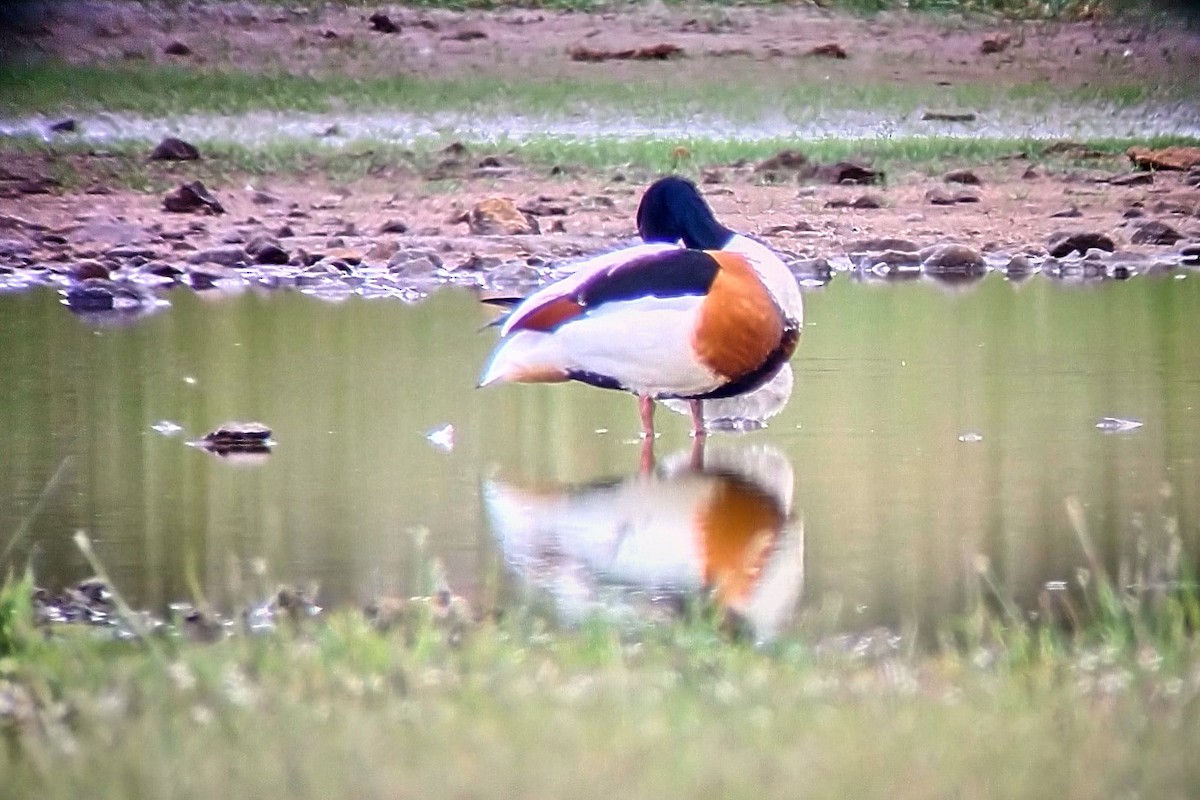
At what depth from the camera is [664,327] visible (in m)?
8.52

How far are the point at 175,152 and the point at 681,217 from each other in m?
11.3

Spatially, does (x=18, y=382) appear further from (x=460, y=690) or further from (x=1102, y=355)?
(x=460, y=690)

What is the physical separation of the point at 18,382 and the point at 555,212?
7327 millimetres

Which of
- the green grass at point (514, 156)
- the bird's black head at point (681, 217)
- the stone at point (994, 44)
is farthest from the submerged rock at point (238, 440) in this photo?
the stone at point (994, 44)

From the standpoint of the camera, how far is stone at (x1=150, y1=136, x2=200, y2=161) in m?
20.1

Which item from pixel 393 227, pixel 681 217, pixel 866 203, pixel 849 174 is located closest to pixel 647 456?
pixel 681 217

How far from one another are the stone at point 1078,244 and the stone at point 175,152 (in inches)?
286

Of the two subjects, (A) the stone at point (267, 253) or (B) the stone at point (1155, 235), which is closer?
(A) the stone at point (267, 253)

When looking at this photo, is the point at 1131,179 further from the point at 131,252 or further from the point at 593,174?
the point at 131,252

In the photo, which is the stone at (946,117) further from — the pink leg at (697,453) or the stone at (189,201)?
the pink leg at (697,453)

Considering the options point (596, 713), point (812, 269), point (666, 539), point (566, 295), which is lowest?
point (596, 713)

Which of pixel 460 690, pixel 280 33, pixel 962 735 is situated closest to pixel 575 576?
pixel 460 690

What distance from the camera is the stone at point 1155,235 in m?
16.1

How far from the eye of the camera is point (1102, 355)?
10.8m
